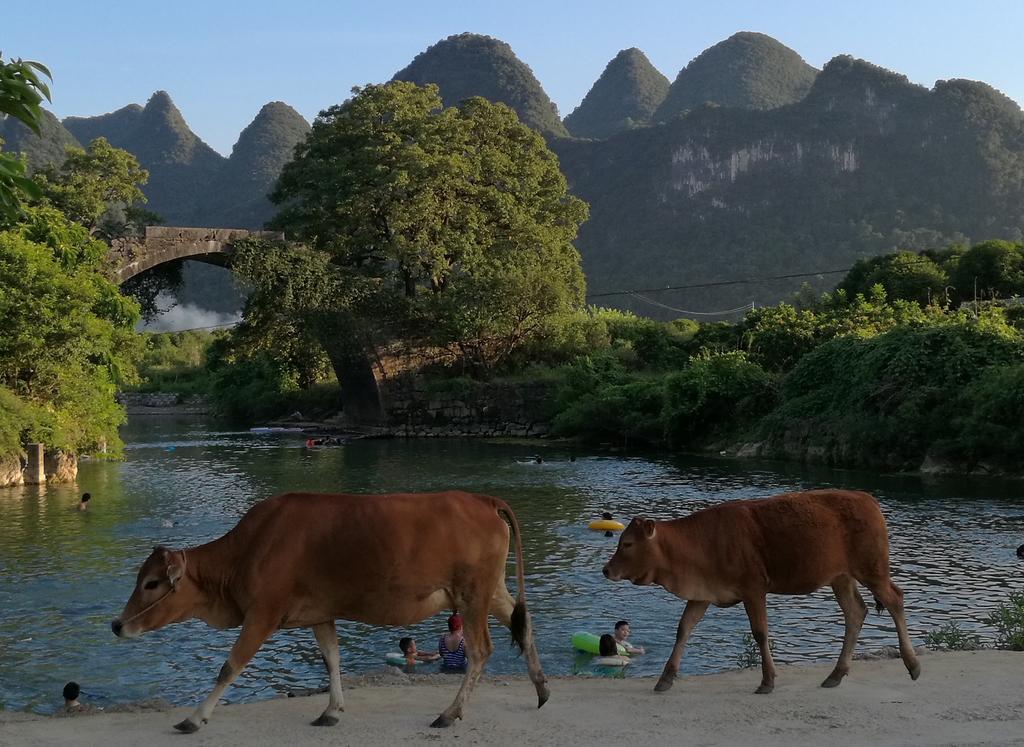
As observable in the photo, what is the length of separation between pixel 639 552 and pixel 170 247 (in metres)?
39.6

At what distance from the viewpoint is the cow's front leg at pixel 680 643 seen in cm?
863

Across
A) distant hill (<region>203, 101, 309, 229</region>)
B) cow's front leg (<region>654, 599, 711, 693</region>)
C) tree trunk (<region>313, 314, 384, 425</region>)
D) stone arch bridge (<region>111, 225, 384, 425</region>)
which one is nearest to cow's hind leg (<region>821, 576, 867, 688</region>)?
cow's front leg (<region>654, 599, 711, 693</region>)

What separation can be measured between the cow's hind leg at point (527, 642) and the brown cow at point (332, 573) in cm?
4

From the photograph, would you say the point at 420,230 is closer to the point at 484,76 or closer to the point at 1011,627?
the point at 1011,627

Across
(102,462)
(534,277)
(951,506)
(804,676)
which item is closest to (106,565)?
(804,676)

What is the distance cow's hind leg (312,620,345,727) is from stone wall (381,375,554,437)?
1570 inches

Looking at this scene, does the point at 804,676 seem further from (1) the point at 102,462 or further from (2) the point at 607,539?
(1) the point at 102,462

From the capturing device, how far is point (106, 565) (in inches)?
707

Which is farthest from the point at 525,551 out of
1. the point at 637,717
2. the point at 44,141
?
the point at 44,141

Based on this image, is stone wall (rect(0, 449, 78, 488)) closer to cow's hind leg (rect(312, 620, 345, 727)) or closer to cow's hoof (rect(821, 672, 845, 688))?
cow's hind leg (rect(312, 620, 345, 727))

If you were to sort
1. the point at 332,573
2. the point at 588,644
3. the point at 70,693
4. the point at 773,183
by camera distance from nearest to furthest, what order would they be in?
the point at 332,573
the point at 70,693
the point at 588,644
the point at 773,183

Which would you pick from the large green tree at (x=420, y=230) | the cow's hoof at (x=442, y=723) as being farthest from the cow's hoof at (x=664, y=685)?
the large green tree at (x=420, y=230)

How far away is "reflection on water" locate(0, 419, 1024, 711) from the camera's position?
39.7ft

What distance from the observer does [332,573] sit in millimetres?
7633
